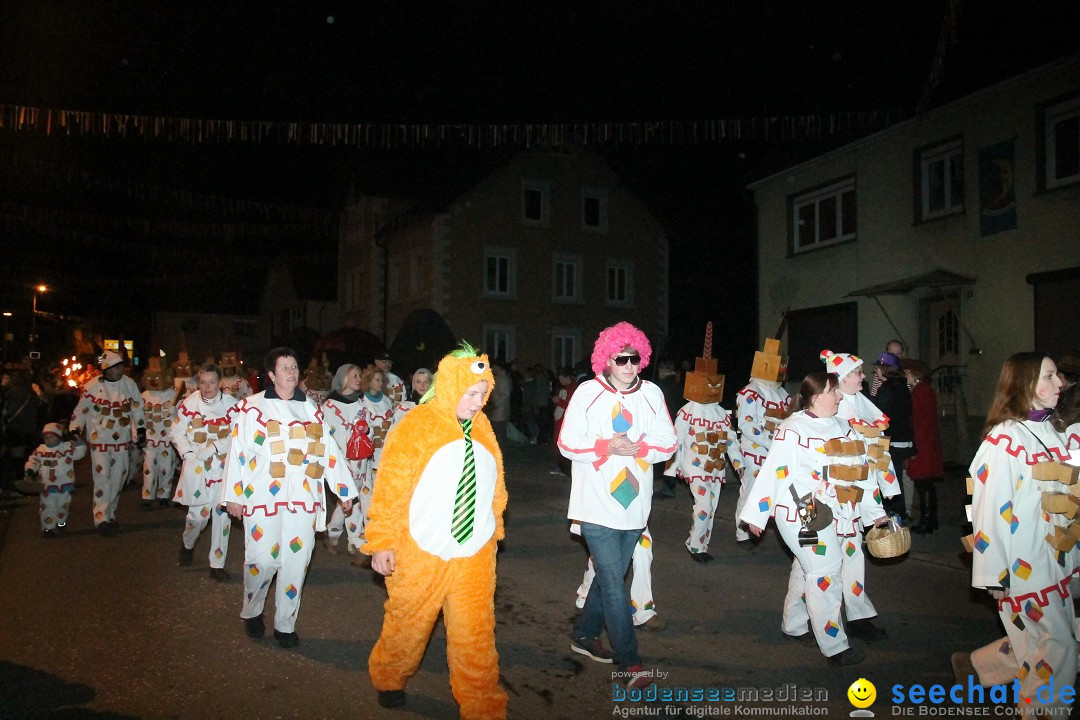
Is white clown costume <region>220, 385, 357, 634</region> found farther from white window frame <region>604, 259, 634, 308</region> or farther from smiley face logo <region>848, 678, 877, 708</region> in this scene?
white window frame <region>604, 259, 634, 308</region>

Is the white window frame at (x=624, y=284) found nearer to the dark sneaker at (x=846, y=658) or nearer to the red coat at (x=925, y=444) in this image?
the red coat at (x=925, y=444)

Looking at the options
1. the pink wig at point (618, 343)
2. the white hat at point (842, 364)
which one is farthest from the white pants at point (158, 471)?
the white hat at point (842, 364)

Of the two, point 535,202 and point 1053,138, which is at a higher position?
point 535,202

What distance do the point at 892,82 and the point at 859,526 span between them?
48.6 feet

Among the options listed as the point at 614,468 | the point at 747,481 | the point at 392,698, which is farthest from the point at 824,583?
the point at 747,481

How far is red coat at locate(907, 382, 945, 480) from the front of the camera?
390 inches

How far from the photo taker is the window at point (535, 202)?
1288 inches

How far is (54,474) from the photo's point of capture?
9953 mm

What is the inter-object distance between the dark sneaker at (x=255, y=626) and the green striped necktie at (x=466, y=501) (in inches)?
97.9

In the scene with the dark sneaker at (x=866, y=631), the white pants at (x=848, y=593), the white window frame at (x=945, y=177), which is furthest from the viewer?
the white window frame at (x=945, y=177)

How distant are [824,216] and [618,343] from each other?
15237 mm

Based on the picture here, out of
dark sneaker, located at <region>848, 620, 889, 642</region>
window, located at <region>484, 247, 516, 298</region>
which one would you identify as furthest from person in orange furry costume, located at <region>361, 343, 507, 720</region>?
window, located at <region>484, 247, 516, 298</region>

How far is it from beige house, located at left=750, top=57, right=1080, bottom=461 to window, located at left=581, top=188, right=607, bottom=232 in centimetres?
1446

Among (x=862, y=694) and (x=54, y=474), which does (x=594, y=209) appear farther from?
(x=862, y=694)
